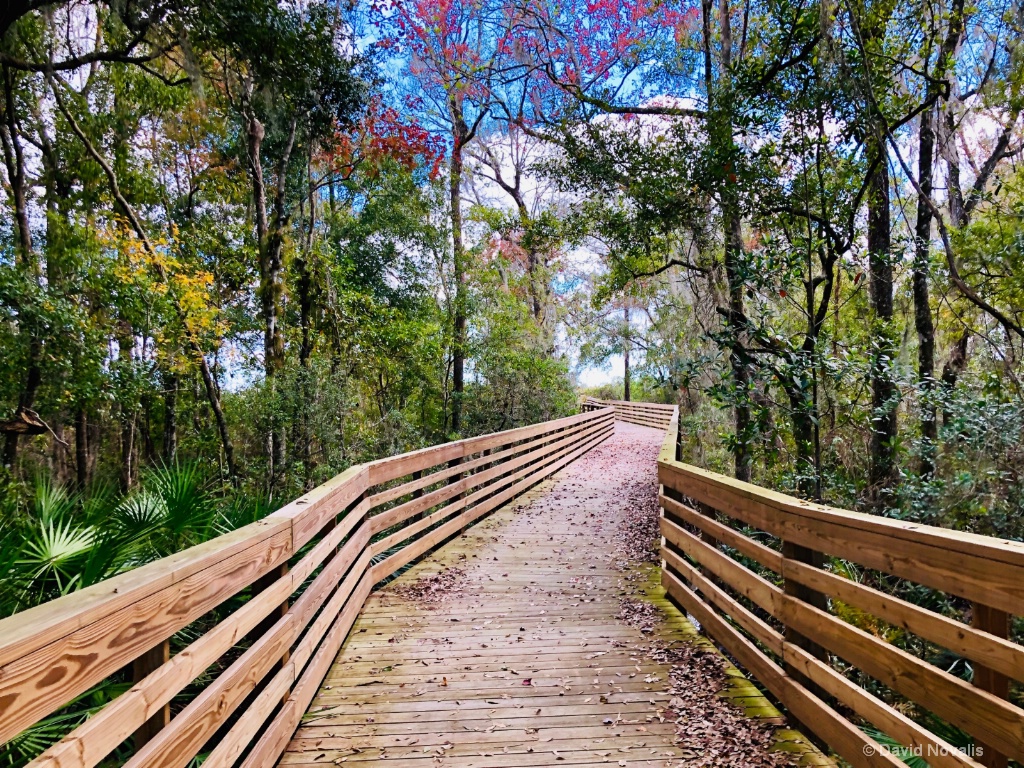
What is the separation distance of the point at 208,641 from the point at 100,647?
2.13 ft

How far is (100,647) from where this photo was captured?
1.41m

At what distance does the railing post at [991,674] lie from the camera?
1660 millimetres

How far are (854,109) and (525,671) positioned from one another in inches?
276

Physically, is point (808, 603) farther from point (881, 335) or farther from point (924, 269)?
point (924, 269)

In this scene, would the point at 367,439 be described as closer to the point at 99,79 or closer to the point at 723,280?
the point at 723,280

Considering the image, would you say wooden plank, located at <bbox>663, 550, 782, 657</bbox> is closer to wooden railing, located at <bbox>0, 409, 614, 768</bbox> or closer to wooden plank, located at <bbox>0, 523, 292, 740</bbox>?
wooden railing, located at <bbox>0, 409, 614, 768</bbox>

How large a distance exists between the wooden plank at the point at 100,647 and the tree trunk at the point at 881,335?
5926 millimetres

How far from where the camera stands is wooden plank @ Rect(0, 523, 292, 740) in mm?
1140

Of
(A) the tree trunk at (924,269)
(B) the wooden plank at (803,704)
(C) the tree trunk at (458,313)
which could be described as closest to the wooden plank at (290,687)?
(B) the wooden plank at (803,704)

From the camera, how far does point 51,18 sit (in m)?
7.27

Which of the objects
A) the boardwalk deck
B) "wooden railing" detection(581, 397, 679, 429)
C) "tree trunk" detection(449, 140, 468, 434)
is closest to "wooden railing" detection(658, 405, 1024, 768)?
the boardwalk deck

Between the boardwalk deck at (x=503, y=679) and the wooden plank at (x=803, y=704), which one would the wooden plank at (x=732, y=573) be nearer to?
the wooden plank at (x=803, y=704)

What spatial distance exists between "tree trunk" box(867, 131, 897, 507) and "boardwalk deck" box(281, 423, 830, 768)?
11.0 ft

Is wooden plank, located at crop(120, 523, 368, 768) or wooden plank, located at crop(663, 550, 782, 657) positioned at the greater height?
wooden plank, located at crop(120, 523, 368, 768)
